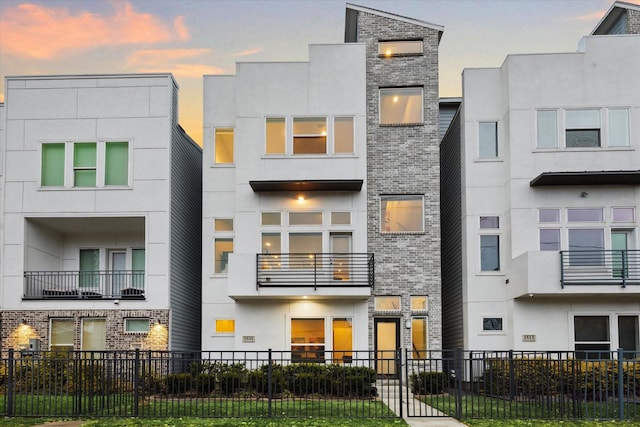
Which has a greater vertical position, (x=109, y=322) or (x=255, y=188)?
(x=255, y=188)

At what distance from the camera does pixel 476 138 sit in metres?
23.1

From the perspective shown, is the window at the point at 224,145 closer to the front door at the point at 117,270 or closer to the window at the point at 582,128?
the front door at the point at 117,270

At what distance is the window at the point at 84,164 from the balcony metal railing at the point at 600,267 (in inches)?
581

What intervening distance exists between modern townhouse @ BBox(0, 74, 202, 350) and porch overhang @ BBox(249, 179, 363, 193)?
3.11 metres

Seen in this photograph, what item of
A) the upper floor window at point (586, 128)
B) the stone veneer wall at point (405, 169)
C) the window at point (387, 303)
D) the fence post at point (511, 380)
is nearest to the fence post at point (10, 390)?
the fence post at point (511, 380)

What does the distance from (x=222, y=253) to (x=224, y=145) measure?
3591 mm

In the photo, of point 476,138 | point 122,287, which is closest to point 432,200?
point 476,138

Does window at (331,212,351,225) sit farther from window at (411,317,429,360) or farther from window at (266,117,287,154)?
window at (411,317,429,360)

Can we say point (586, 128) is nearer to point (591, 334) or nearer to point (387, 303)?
point (591, 334)

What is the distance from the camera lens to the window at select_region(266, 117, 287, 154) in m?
23.1

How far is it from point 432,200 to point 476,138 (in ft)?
7.97

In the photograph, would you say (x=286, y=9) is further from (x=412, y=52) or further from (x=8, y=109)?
(x=8, y=109)

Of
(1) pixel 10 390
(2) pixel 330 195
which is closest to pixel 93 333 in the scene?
(1) pixel 10 390

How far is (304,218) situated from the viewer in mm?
22984
